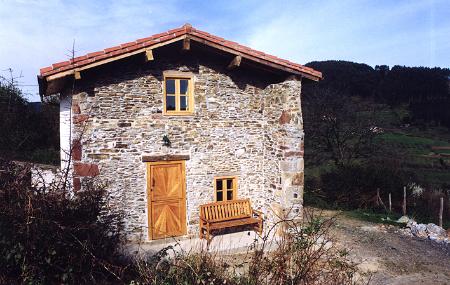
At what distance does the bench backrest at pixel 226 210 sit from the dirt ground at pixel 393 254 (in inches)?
97.4

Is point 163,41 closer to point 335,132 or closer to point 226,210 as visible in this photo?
Result: point 226,210

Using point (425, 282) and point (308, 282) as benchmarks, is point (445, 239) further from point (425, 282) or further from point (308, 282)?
point (308, 282)

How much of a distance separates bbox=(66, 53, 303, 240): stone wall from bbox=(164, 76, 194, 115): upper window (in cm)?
16

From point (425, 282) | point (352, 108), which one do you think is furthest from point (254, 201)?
point (352, 108)

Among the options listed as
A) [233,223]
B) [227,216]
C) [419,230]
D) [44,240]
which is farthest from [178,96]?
[419,230]

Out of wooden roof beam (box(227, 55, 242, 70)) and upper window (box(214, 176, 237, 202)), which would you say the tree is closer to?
upper window (box(214, 176, 237, 202))

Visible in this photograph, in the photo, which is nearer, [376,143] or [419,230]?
[419,230]

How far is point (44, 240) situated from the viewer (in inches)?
184

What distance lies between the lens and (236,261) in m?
7.11

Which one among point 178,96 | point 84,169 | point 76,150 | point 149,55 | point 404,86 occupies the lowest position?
point 84,169

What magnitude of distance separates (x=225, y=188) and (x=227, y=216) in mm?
780

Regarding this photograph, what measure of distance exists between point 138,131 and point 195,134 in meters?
1.50

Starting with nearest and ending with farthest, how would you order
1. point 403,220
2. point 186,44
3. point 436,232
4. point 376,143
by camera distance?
point 186,44
point 436,232
point 403,220
point 376,143

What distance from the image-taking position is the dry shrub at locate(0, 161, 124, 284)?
15.0 feet
